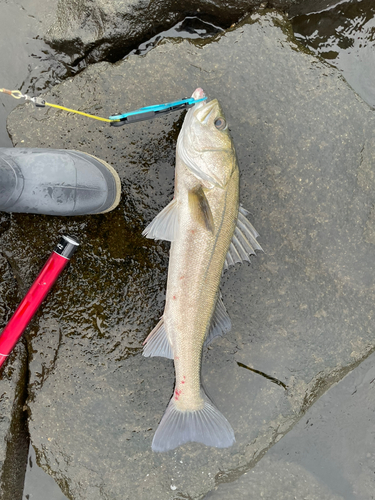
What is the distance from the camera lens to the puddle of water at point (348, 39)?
141 inches

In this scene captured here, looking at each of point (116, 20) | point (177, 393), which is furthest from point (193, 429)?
point (116, 20)

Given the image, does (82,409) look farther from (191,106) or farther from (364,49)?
(364,49)

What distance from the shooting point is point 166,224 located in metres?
2.89

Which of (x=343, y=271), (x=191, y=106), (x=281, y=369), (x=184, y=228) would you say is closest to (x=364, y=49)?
(x=191, y=106)

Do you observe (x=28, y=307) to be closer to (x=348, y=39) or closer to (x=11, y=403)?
(x=11, y=403)

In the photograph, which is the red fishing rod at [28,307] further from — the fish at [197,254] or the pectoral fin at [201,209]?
the pectoral fin at [201,209]

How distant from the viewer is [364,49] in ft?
11.8

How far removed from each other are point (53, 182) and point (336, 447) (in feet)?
12.2

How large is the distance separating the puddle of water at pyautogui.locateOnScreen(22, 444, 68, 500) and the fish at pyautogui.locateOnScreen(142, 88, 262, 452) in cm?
144

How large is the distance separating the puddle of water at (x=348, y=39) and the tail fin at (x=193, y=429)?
3.44m

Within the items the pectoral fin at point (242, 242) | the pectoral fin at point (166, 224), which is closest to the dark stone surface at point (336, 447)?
the pectoral fin at point (242, 242)

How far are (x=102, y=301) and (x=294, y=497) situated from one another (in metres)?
2.68

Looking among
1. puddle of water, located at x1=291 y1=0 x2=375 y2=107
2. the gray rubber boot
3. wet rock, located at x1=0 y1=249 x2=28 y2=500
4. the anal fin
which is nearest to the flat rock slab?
wet rock, located at x1=0 y1=249 x2=28 y2=500

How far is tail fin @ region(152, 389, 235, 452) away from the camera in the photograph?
303 cm
